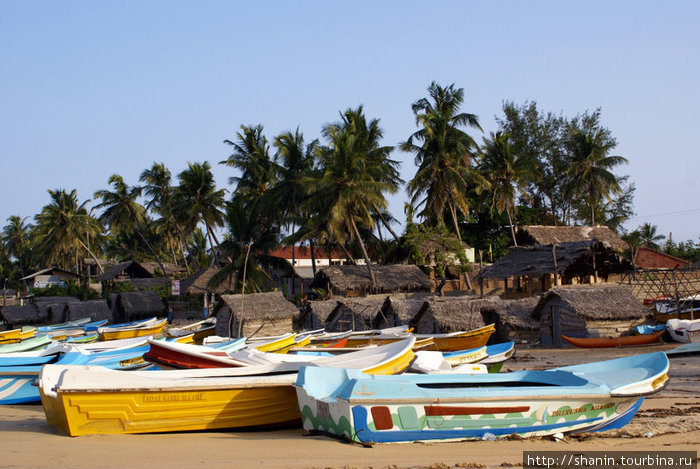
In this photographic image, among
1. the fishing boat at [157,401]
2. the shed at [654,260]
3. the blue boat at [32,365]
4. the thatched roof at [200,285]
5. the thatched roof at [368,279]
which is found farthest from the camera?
the shed at [654,260]

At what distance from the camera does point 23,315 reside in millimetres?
34500

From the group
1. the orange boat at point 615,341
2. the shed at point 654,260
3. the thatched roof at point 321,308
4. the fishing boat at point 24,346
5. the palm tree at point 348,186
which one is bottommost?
the orange boat at point 615,341

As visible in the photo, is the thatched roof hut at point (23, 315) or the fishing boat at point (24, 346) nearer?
the fishing boat at point (24, 346)

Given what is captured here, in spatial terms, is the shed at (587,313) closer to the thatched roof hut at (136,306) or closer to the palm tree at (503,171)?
the palm tree at (503,171)

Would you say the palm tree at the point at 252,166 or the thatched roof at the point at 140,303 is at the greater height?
the palm tree at the point at 252,166

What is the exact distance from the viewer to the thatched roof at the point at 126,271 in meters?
48.1

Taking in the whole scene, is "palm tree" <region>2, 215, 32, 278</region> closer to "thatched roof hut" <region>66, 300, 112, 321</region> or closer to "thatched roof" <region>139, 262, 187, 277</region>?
"thatched roof" <region>139, 262, 187, 277</region>

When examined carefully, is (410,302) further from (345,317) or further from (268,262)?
(268,262)

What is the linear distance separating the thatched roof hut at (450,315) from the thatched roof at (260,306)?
5358mm

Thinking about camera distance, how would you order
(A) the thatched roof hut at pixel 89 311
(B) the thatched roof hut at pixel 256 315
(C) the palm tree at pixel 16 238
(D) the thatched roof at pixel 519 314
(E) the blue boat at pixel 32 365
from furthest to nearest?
(C) the palm tree at pixel 16 238 → (A) the thatched roof hut at pixel 89 311 → (B) the thatched roof hut at pixel 256 315 → (D) the thatched roof at pixel 519 314 → (E) the blue boat at pixel 32 365

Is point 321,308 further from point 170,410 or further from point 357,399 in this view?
point 357,399

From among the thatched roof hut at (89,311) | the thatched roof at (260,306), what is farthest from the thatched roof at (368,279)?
the thatched roof hut at (89,311)

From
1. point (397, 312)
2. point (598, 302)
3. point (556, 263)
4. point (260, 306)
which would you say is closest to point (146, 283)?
point (260, 306)

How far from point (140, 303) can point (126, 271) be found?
14938 millimetres
